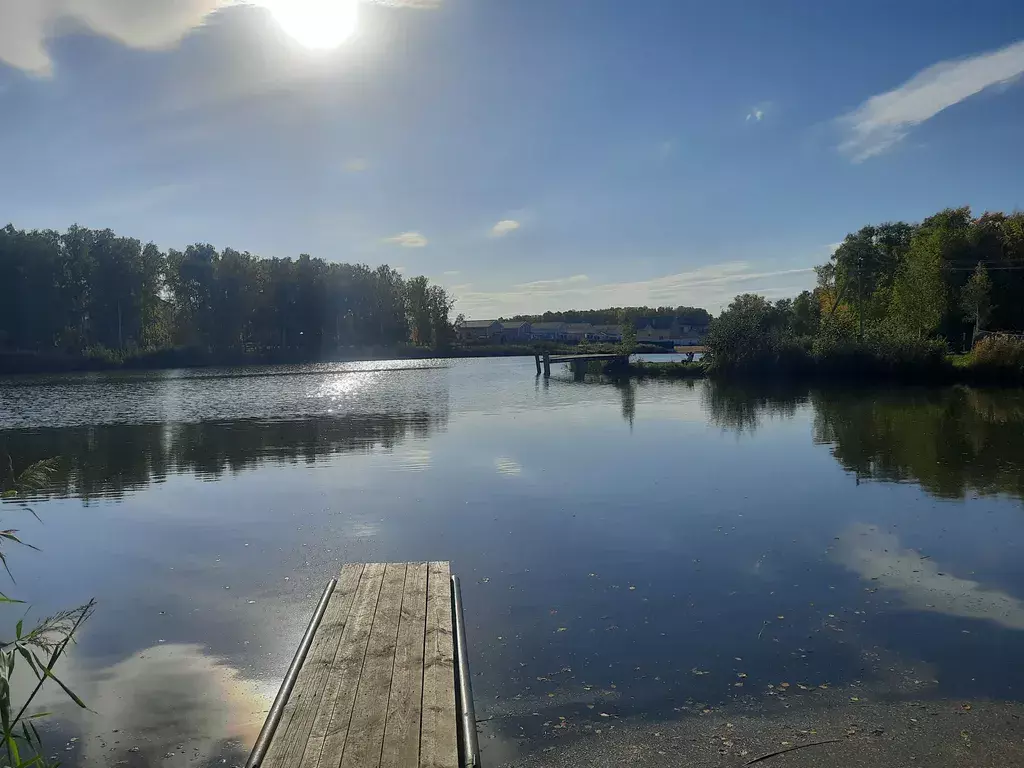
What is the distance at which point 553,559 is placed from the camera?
955 cm

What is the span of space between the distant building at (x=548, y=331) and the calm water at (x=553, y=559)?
139734 millimetres

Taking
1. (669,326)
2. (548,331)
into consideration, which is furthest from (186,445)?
(669,326)

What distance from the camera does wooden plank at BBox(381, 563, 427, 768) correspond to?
12.5 ft

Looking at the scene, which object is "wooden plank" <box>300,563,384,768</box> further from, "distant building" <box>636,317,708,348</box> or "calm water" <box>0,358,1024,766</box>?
"distant building" <box>636,317,708,348</box>

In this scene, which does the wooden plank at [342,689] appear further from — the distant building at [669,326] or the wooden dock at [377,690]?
the distant building at [669,326]

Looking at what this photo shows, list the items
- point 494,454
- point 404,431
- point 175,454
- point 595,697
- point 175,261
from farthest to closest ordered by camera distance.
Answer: point 175,261
point 404,431
point 175,454
point 494,454
point 595,697

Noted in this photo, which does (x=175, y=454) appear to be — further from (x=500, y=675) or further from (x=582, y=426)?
(x=500, y=675)

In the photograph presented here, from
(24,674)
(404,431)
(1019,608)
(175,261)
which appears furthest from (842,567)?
(175,261)

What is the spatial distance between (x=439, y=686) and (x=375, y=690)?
388 mm

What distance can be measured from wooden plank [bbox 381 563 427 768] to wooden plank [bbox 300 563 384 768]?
0.77 feet

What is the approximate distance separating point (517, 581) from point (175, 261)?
91213 millimetres

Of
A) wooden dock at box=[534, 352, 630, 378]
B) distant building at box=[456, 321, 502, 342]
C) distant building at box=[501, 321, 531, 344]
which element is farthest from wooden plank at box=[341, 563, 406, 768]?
distant building at box=[501, 321, 531, 344]

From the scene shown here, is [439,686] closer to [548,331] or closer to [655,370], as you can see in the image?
[655,370]

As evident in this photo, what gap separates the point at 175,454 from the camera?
1945 centimetres
